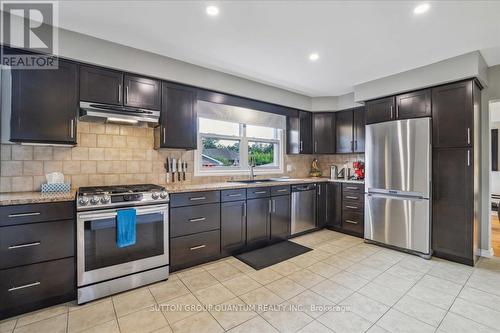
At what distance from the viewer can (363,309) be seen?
2.11 meters

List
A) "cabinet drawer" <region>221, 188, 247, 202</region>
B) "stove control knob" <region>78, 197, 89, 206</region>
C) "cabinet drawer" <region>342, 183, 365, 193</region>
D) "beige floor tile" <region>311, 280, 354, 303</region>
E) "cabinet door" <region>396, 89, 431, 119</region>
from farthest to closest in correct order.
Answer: "cabinet drawer" <region>342, 183, 365, 193</region>
"cabinet door" <region>396, 89, 431, 119</region>
"cabinet drawer" <region>221, 188, 247, 202</region>
"beige floor tile" <region>311, 280, 354, 303</region>
"stove control knob" <region>78, 197, 89, 206</region>

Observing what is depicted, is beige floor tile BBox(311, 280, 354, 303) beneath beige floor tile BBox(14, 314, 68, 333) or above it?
above

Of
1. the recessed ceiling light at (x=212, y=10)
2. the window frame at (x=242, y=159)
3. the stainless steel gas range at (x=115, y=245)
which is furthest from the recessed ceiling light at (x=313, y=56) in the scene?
the stainless steel gas range at (x=115, y=245)

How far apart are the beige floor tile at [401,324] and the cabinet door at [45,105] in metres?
3.41

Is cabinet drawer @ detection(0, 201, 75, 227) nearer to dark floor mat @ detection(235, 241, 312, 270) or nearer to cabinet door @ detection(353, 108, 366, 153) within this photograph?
dark floor mat @ detection(235, 241, 312, 270)

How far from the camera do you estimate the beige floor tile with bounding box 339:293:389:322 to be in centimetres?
203

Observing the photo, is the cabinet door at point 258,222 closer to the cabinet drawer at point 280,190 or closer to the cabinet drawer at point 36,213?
the cabinet drawer at point 280,190

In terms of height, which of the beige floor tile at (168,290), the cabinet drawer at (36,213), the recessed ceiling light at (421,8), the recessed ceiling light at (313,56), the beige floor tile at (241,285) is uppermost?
the recessed ceiling light at (313,56)

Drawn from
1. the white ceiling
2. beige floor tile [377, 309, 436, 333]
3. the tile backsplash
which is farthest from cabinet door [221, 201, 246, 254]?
the white ceiling

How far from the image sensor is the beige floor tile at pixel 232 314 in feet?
6.35

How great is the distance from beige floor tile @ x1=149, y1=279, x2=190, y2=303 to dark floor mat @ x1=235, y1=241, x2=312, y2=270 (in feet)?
2.94

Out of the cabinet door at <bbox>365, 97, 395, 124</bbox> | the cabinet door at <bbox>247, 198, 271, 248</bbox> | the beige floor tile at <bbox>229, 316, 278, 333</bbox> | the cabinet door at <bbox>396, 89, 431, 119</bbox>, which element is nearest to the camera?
the beige floor tile at <bbox>229, 316, 278, 333</bbox>

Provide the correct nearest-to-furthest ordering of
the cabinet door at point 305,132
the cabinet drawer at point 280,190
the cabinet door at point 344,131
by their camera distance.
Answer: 1. the cabinet drawer at point 280,190
2. the cabinet door at point 344,131
3. the cabinet door at point 305,132

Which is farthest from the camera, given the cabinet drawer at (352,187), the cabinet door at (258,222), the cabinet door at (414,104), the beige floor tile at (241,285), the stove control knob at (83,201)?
the cabinet drawer at (352,187)
